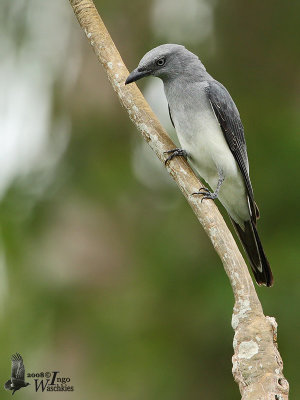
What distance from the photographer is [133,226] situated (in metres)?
7.06

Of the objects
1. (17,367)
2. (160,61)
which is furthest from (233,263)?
→ (17,367)

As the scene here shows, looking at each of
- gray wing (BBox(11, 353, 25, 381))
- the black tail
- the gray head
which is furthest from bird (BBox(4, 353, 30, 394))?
the gray head

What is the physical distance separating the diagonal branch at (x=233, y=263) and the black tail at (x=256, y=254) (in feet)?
3.76

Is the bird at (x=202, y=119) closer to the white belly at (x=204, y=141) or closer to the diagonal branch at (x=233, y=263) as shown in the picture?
the white belly at (x=204, y=141)

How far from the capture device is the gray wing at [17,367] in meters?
5.35

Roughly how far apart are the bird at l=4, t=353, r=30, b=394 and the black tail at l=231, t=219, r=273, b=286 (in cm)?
193

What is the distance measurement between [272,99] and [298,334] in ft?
8.04

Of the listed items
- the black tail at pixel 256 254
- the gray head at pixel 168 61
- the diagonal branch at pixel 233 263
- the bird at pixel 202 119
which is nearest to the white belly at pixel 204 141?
the bird at pixel 202 119

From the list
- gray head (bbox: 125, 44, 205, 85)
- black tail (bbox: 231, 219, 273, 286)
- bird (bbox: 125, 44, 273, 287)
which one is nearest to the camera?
gray head (bbox: 125, 44, 205, 85)

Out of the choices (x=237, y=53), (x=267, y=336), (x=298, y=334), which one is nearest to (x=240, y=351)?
(x=267, y=336)

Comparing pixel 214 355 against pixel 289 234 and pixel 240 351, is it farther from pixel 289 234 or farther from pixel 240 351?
pixel 240 351

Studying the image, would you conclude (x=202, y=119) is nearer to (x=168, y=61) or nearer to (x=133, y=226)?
(x=168, y=61)

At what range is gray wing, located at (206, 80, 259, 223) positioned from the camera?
4.55 meters

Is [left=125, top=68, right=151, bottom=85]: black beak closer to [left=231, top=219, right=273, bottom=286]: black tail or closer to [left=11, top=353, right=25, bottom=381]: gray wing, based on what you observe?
[left=231, top=219, right=273, bottom=286]: black tail
